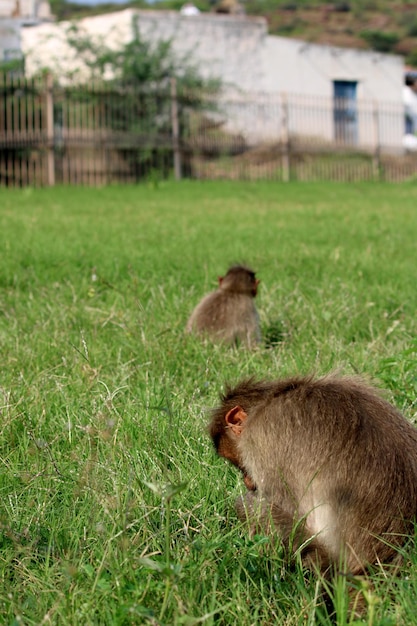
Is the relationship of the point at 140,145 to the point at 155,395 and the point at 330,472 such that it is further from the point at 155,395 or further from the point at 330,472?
the point at 330,472

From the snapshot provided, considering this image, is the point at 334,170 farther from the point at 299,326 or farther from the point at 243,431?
the point at 243,431

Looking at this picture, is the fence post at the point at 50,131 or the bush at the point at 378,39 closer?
the fence post at the point at 50,131

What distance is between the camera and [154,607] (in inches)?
90.5

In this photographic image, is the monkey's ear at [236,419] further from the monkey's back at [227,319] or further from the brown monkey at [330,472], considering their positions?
the monkey's back at [227,319]

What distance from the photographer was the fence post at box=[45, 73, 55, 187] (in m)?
22.5

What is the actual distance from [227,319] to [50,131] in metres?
17.7

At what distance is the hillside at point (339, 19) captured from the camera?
243ft

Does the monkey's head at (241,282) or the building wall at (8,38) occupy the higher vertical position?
the building wall at (8,38)

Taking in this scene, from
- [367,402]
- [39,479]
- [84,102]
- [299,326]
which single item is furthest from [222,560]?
[84,102]

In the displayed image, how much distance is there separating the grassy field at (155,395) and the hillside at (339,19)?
205 ft

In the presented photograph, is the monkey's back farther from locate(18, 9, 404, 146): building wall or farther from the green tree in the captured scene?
locate(18, 9, 404, 146): building wall

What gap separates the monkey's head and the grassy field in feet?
0.70

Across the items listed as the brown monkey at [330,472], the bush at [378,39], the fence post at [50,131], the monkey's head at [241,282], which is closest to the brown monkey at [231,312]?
the monkey's head at [241,282]

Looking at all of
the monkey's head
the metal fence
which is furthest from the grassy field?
the metal fence
